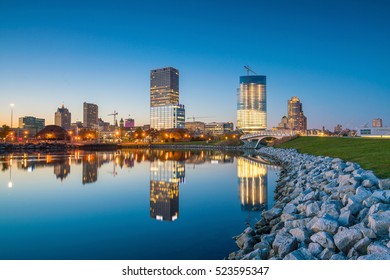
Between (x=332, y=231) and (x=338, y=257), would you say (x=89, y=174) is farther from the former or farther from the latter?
(x=338, y=257)

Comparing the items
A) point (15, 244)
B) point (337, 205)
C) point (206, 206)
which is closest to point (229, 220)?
point (206, 206)

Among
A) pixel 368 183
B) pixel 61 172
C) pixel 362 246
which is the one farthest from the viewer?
pixel 61 172

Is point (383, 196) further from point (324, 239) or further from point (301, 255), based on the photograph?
point (301, 255)

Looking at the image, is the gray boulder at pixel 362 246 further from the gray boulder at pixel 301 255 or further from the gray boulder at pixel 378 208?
the gray boulder at pixel 378 208

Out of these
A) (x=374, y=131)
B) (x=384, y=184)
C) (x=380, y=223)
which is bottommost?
(x=380, y=223)

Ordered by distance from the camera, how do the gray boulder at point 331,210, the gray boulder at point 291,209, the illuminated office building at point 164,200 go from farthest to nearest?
the illuminated office building at point 164,200 < the gray boulder at point 291,209 < the gray boulder at point 331,210

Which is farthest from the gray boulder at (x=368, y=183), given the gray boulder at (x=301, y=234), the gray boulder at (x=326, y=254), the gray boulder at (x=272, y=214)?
the gray boulder at (x=326, y=254)

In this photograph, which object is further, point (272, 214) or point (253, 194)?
point (253, 194)

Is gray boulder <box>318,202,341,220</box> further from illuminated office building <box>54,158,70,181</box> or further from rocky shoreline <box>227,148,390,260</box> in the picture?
illuminated office building <box>54,158,70,181</box>

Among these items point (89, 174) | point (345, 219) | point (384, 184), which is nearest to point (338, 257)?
point (345, 219)

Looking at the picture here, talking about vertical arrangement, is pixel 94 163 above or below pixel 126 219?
below

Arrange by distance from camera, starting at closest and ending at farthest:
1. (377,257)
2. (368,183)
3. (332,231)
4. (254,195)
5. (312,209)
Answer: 1. (377,257)
2. (332,231)
3. (312,209)
4. (368,183)
5. (254,195)
